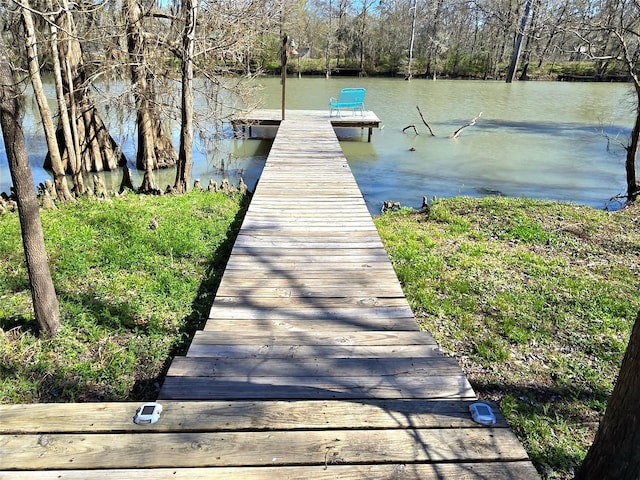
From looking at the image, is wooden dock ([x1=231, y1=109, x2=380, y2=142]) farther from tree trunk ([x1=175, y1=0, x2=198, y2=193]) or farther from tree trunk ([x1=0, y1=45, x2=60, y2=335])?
A: tree trunk ([x1=0, y1=45, x2=60, y2=335])

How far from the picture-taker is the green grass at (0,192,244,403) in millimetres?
2826

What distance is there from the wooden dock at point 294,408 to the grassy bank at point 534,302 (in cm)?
71

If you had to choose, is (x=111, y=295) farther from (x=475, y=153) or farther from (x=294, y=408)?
(x=475, y=153)

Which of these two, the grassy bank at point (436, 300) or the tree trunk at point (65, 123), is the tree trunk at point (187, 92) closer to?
the grassy bank at point (436, 300)

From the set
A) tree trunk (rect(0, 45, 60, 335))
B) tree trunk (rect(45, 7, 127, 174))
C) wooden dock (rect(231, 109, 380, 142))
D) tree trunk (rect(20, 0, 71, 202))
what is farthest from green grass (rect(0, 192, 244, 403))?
wooden dock (rect(231, 109, 380, 142))

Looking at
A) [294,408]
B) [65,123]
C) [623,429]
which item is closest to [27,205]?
[294,408]

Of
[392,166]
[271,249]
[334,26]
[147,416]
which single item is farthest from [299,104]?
[334,26]

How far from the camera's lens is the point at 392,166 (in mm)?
10844

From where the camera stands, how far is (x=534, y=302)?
398 cm

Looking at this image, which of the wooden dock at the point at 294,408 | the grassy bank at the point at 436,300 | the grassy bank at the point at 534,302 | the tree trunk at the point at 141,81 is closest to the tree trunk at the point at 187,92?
the tree trunk at the point at 141,81

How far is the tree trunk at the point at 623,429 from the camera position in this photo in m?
1.59

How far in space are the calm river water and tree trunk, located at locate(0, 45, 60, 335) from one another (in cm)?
552

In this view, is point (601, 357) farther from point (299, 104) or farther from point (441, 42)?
point (441, 42)

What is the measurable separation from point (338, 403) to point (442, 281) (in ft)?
9.01
